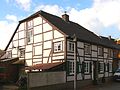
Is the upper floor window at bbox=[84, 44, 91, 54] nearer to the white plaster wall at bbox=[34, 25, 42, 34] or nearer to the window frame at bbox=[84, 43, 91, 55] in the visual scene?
the window frame at bbox=[84, 43, 91, 55]

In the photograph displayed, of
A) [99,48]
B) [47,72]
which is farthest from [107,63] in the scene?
[47,72]

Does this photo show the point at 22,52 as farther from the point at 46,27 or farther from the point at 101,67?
the point at 101,67

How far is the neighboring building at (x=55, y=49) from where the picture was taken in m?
25.5

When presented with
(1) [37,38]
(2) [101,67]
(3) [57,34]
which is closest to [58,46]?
(3) [57,34]

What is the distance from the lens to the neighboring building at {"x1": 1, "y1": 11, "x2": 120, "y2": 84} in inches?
1003

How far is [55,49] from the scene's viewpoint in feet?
86.8

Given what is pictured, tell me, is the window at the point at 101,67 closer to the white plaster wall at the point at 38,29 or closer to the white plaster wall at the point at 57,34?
the white plaster wall at the point at 57,34

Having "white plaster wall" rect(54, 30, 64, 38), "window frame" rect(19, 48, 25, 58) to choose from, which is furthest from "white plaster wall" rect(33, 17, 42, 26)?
"window frame" rect(19, 48, 25, 58)

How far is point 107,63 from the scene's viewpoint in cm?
3388

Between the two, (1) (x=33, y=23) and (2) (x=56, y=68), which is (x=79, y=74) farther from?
(1) (x=33, y=23)

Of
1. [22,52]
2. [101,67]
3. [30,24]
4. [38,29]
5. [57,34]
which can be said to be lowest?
[101,67]

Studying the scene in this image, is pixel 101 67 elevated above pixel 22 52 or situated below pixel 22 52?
below

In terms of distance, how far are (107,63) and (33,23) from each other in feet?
39.9

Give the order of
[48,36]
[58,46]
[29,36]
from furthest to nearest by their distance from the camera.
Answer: [29,36], [48,36], [58,46]
